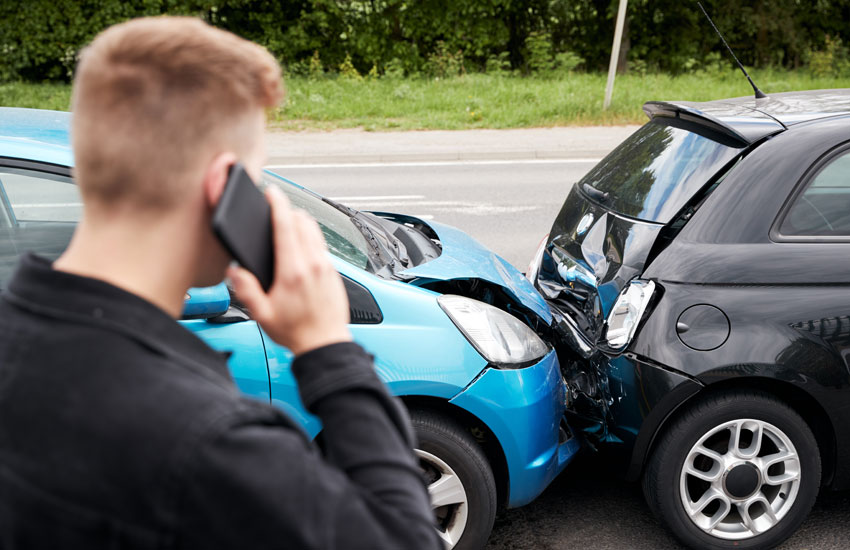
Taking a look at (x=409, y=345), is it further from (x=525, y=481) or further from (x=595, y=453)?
(x=595, y=453)

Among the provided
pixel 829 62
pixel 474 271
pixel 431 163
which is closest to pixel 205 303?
pixel 474 271

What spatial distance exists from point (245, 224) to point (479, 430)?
2.16 m

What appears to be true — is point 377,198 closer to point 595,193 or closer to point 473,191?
point 473,191

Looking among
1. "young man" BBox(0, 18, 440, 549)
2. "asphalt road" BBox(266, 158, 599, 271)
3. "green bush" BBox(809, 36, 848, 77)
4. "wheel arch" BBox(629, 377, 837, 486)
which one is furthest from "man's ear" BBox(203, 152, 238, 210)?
"green bush" BBox(809, 36, 848, 77)

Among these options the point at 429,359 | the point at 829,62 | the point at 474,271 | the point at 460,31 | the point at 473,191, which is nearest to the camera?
the point at 429,359

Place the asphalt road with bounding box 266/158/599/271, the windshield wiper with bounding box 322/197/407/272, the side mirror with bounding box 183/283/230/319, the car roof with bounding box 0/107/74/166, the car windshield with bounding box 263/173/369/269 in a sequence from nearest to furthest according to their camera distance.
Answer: the side mirror with bounding box 183/283/230/319
the car roof with bounding box 0/107/74/166
the car windshield with bounding box 263/173/369/269
the windshield wiper with bounding box 322/197/407/272
the asphalt road with bounding box 266/158/599/271

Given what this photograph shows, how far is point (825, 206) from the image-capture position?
3262mm

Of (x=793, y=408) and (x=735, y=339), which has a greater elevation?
(x=735, y=339)

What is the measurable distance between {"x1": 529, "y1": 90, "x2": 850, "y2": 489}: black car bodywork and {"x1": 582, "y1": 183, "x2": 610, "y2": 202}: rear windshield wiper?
31 centimetres

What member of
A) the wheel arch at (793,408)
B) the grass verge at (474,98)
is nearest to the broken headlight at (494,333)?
the wheel arch at (793,408)

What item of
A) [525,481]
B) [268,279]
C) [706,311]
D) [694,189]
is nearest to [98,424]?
[268,279]

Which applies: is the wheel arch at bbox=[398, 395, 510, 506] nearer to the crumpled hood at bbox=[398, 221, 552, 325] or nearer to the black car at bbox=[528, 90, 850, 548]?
the black car at bbox=[528, 90, 850, 548]

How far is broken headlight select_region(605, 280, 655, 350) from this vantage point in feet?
10.3

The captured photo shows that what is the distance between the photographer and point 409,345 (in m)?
2.84
